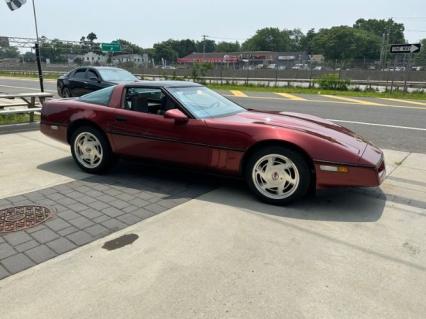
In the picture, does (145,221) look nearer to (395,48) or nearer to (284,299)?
(284,299)

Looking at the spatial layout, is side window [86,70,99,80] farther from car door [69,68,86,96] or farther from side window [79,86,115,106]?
side window [79,86,115,106]

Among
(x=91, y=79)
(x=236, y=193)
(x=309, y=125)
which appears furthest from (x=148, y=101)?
(x=91, y=79)

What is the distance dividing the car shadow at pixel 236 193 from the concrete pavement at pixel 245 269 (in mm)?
30

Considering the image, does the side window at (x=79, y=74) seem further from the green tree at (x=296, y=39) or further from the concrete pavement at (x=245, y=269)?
the green tree at (x=296, y=39)

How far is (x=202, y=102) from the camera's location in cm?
483

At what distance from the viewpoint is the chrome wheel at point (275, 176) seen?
12.9ft

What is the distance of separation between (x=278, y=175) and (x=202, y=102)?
4.86 ft

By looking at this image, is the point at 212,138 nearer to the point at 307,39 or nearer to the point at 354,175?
the point at 354,175

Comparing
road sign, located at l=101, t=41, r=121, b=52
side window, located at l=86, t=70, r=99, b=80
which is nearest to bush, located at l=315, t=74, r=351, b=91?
side window, located at l=86, t=70, r=99, b=80

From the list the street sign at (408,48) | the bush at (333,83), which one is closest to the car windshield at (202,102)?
the street sign at (408,48)

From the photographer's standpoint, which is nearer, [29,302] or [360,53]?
[29,302]

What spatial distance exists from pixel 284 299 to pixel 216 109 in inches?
112

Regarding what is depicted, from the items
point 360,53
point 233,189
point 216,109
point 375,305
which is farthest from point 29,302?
point 360,53

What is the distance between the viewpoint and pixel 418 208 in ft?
13.4
